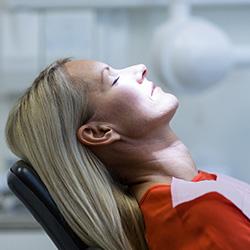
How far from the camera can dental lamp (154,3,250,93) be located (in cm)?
196

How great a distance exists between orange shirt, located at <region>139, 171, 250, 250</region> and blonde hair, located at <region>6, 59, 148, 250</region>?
0.07m

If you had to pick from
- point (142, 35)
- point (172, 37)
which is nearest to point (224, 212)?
point (172, 37)

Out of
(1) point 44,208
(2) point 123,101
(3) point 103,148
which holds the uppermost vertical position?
(2) point 123,101

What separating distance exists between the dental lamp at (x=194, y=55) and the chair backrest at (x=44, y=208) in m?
1.10

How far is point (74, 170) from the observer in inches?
41.9

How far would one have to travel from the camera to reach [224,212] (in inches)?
36.8

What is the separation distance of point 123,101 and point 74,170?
196 mm

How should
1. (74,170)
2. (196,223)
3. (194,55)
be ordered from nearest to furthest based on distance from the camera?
1. (196,223)
2. (74,170)
3. (194,55)

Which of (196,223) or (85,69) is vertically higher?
(85,69)

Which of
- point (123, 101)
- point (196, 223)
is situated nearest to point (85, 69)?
point (123, 101)

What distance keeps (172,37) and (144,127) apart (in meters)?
1.02

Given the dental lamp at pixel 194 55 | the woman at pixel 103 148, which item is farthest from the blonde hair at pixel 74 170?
the dental lamp at pixel 194 55

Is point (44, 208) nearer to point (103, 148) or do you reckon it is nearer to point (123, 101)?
point (103, 148)

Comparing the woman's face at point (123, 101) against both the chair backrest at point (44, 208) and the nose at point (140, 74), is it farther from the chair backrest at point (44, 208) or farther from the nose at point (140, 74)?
the chair backrest at point (44, 208)
